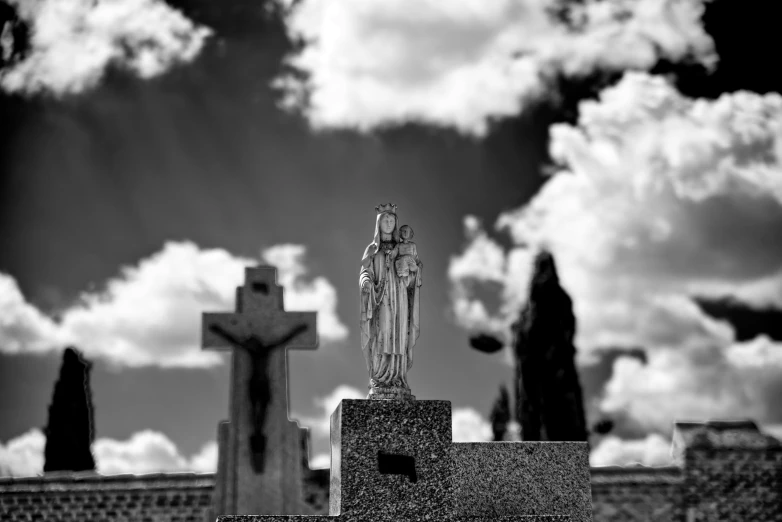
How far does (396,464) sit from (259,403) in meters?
8.40

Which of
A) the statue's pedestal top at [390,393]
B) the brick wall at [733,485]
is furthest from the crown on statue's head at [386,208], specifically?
the brick wall at [733,485]

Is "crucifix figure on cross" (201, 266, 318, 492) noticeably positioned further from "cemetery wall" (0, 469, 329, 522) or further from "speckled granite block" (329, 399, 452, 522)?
"speckled granite block" (329, 399, 452, 522)

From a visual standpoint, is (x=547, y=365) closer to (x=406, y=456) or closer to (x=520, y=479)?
(x=520, y=479)

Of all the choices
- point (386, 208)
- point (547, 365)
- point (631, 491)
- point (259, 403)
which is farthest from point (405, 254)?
point (547, 365)

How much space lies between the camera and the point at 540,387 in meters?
21.8

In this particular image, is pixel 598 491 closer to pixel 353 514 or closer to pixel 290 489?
pixel 290 489

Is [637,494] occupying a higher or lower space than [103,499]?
lower

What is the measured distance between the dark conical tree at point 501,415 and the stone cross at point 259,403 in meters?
8.51

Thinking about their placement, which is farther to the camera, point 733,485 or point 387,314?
point 733,485

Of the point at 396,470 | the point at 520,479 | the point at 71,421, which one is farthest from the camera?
the point at 71,421

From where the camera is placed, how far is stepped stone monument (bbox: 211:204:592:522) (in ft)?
22.7

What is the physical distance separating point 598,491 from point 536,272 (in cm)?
880

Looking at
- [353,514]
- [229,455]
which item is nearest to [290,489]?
[229,455]

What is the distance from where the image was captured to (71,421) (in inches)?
810
